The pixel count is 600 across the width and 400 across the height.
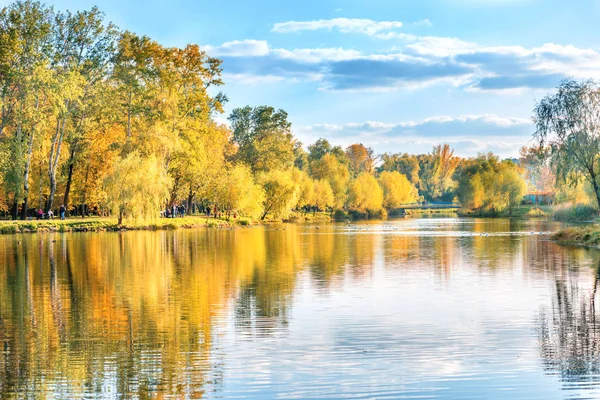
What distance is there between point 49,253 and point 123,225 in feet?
77.8

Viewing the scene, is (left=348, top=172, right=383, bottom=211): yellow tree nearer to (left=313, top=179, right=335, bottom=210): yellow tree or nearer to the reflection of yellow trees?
(left=313, top=179, right=335, bottom=210): yellow tree

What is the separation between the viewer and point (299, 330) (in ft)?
46.5

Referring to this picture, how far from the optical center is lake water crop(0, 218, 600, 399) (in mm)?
10102

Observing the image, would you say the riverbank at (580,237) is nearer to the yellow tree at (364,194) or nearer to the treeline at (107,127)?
the treeline at (107,127)

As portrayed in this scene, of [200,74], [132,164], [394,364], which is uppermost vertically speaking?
[200,74]

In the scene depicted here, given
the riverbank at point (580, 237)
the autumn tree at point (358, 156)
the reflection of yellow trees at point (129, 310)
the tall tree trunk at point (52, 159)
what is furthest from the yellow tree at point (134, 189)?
the autumn tree at point (358, 156)

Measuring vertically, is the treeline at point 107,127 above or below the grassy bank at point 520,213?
above

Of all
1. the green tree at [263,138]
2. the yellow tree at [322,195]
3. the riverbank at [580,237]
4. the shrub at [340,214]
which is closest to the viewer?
the riverbank at [580,237]

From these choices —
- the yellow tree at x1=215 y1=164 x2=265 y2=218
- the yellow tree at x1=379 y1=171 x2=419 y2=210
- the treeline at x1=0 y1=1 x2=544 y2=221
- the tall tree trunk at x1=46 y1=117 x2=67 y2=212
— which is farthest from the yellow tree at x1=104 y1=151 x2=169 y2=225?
the yellow tree at x1=379 y1=171 x2=419 y2=210

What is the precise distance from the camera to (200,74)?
68.4 m

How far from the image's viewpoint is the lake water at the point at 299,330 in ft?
33.1

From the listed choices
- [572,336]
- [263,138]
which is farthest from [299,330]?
[263,138]

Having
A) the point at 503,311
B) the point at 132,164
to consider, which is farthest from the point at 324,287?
the point at 132,164

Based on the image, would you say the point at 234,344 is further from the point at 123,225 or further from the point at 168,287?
the point at 123,225
